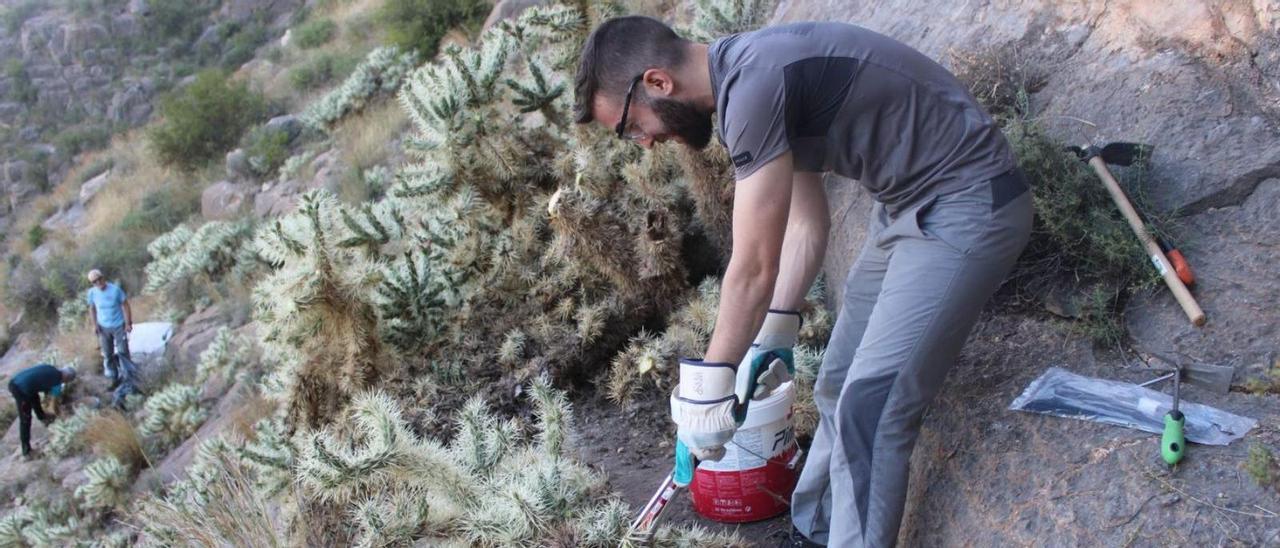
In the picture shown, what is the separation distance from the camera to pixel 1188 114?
357 cm

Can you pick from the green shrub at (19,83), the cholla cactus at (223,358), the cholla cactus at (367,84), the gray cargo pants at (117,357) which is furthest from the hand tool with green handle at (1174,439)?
the green shrub at (19,83)

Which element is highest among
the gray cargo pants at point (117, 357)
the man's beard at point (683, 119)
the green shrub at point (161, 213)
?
the man's beard at point (683, 119)

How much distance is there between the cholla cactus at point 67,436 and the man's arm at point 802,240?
31.3 feet

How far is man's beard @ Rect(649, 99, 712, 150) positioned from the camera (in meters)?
2.76

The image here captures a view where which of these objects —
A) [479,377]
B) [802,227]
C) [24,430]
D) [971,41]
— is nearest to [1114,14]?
[971,41]

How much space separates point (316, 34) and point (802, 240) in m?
22.0

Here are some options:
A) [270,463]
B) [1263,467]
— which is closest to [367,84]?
[270,463]

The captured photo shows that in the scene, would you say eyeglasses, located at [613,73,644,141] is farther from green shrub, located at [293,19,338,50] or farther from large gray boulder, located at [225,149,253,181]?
green shrub, located at [293,19,338,50]

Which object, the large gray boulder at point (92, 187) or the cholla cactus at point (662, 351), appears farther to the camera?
the large gray boulder at point (92, 187)

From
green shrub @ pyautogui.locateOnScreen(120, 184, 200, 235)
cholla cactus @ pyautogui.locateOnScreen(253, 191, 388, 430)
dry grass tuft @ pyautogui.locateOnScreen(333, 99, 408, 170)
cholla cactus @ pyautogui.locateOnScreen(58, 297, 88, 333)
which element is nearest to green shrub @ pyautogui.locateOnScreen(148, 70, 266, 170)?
green shrub @ pyautogui.locateOnScreen(120, 184, 200, 235)

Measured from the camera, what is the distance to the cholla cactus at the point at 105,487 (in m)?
8.22

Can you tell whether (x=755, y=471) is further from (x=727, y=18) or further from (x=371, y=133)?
(x=371, y=133)

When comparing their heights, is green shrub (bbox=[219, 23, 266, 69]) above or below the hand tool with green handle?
below

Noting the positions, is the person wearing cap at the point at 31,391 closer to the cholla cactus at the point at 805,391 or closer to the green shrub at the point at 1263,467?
the cholla cactus at the point at 805,391
